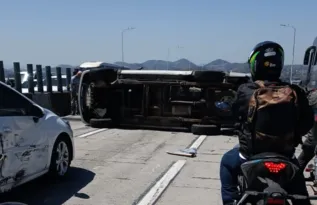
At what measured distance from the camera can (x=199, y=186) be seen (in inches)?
250

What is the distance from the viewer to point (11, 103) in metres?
5.50

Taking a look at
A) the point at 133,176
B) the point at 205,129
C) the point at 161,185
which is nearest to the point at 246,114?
the point at 161,185

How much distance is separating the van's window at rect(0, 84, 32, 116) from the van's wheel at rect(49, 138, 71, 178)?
916 millimetres

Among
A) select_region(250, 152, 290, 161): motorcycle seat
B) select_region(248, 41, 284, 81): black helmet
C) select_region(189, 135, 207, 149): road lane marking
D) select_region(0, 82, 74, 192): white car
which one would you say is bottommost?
select_region(189, 135, 207, 149): road lane marking

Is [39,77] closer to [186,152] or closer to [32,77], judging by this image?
[32,77]

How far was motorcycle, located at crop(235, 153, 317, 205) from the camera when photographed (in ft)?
9.48

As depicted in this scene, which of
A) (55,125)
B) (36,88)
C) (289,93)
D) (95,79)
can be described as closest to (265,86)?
(289,93)

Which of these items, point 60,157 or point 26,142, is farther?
point 60,157

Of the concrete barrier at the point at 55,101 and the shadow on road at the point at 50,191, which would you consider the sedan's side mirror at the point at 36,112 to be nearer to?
the shadow on road at the point at 50,191

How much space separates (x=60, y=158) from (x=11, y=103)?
4.48 feet

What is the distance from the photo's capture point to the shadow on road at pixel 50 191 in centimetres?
552

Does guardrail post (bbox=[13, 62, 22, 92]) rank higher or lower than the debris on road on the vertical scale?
higher

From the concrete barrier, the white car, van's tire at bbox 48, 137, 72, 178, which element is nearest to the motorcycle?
the white car

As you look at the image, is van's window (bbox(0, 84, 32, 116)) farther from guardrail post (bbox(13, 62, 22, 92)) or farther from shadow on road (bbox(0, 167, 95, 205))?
guardrail post (bbox(13, 62, 22, 92))
